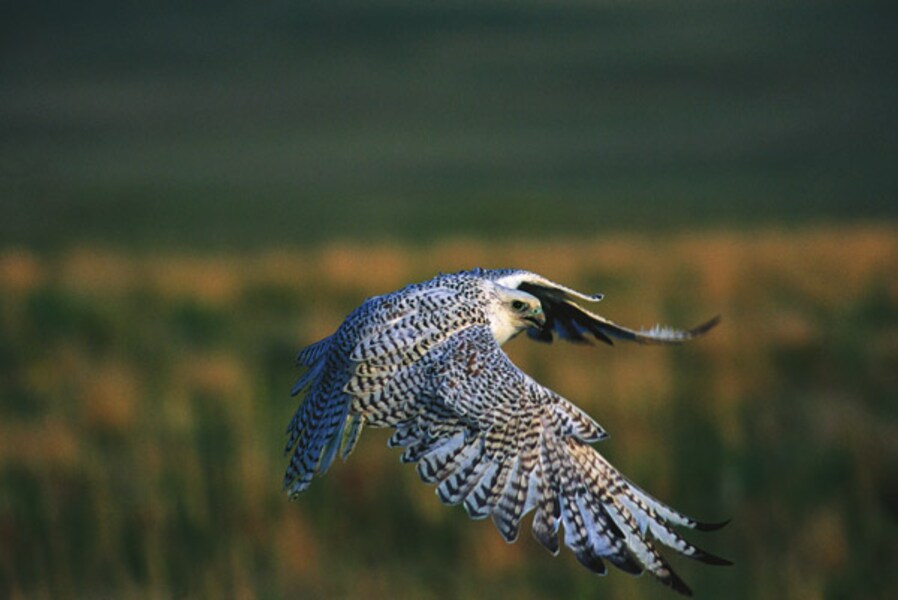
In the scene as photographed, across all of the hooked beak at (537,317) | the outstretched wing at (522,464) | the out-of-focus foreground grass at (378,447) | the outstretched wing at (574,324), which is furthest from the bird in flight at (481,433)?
the out-of-focus foreground grass at (378,447)

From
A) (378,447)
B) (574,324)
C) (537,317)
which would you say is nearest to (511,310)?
(537,317)

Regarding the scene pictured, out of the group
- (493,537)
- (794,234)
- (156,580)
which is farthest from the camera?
(794,234)

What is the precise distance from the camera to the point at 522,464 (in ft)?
15.0

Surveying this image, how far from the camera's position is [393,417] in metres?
4.75

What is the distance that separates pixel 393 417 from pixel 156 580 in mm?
3216

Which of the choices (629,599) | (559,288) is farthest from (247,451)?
(559,288)

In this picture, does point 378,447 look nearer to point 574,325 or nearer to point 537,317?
point 574,325

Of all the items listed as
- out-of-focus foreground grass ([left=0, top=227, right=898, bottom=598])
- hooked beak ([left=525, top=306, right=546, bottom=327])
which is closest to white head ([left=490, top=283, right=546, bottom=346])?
hooked beak ([left=525, top=306, right=546, bottom=327])

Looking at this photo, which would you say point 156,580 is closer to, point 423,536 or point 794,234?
point 423,536

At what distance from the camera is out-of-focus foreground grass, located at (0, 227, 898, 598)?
7512 mm

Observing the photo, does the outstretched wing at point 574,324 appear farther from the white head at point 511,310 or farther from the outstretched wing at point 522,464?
the outstretched wing at point 522,464

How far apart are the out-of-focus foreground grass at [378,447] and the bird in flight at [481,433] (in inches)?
92.3

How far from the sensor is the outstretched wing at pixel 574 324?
5617mm

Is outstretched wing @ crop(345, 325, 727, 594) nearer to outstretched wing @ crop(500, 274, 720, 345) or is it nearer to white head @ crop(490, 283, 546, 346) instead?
white head @ crop(490, 283, 546, 346)
